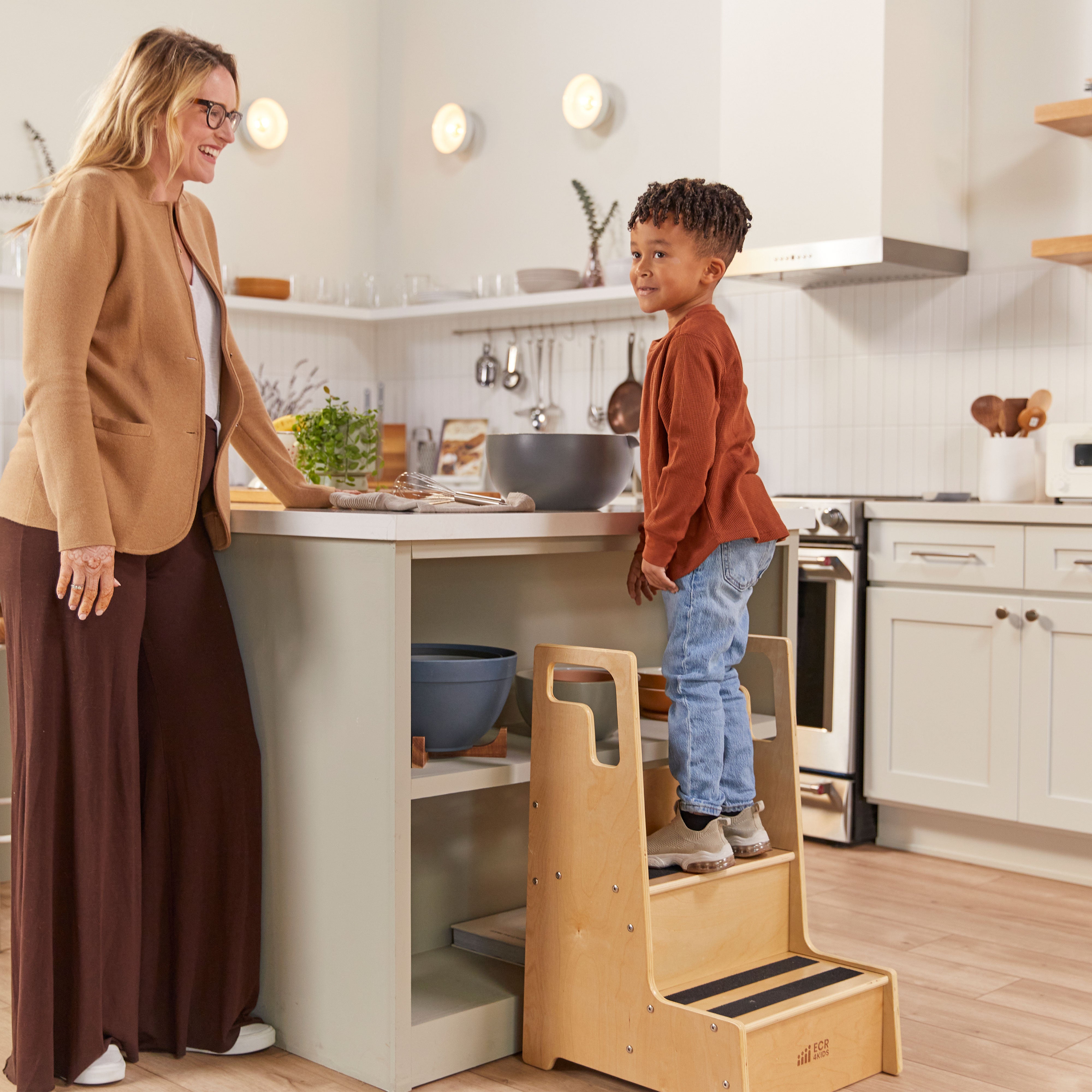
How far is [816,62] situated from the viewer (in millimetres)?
3893

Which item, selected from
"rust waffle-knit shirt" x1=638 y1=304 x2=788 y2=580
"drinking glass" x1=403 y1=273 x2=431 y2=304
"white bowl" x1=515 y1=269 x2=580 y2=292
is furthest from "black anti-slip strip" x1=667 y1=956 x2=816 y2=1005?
"drinking glass" x1=403 y1=273 x2=431 y2=304

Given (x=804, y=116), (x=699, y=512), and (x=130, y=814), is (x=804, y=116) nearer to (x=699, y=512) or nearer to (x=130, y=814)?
(x=699, y=512)

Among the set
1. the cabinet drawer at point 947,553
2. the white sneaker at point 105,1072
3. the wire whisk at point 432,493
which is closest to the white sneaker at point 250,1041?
the white sneaker at point 105,1072

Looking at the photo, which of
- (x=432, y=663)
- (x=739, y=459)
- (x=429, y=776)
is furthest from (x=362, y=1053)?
(x=739, y=459)

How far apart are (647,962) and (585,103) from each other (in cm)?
370

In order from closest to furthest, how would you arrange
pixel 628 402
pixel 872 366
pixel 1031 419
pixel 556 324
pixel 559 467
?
pixel 559 467
pixel 1031 419
pixel 872 366
pixel 628 402
pixel 556 324

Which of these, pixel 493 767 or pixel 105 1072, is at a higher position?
pixel 493 767

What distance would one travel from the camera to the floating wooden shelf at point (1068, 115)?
11.3 ft

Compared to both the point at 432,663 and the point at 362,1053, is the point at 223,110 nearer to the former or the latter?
the point at 432,663

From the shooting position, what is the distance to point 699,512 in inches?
81.4

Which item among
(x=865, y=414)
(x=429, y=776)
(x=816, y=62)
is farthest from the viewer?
(x=865, y=414)

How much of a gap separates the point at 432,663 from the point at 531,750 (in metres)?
0.21

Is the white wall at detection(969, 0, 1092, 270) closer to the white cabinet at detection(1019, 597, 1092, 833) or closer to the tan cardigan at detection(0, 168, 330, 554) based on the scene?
the white cabinet at detection(1019, 597, 1092, 833)

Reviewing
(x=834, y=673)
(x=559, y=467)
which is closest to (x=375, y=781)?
(x=559, y=467)
